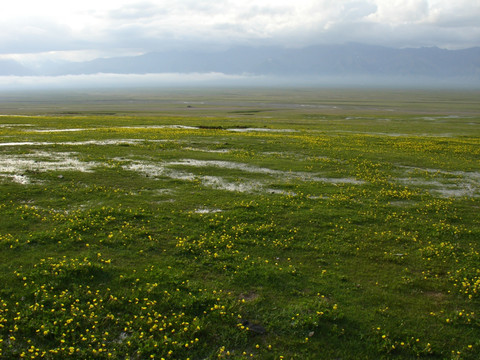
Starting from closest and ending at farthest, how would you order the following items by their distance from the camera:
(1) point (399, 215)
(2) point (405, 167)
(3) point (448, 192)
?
(1) point (399, 215) → (3) point (448, 192) → (2) point (405, 167)

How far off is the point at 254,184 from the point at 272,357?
15986 millimetres

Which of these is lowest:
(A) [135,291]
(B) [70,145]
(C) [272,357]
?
(C) [272,357]

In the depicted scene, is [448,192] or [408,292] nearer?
[408,292]

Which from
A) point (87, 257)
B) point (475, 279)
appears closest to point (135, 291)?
point (87, 257)

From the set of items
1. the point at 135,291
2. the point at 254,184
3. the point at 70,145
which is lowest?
the point at 135,291

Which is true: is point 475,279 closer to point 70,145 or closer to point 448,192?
point 448,192

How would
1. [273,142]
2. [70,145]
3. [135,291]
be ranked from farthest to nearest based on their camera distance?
1. [273,142]
2. [70,145]
3. [135,291]

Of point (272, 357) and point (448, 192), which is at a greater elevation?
point (448, 192)

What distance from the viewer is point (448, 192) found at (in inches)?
950

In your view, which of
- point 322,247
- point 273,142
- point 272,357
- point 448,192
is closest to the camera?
point 272,357

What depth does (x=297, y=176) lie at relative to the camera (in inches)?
1083

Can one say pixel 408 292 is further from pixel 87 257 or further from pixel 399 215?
pixel 87 257

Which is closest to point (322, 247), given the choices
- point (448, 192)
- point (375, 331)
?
point (375, 331)

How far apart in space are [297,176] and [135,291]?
726 inches
